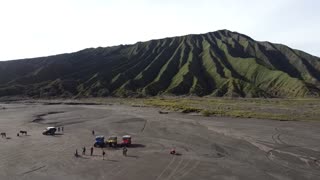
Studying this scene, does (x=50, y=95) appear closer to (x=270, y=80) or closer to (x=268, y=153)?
(x=270, y=80)

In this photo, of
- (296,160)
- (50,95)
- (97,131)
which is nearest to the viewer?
(296,160)

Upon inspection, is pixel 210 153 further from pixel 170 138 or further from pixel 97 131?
pixel 97 131

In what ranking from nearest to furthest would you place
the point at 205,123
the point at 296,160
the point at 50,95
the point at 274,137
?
the point at 296,160 → the point at 274,137 → the point at 205,123 → the point at 50,95

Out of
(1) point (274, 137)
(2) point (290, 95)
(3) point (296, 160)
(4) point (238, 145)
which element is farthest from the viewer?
(2) point (290, 95)

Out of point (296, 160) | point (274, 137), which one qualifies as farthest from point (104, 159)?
point (274, 137)

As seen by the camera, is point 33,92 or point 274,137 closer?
point 274,137

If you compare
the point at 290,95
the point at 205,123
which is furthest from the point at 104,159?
the point at 290,95
